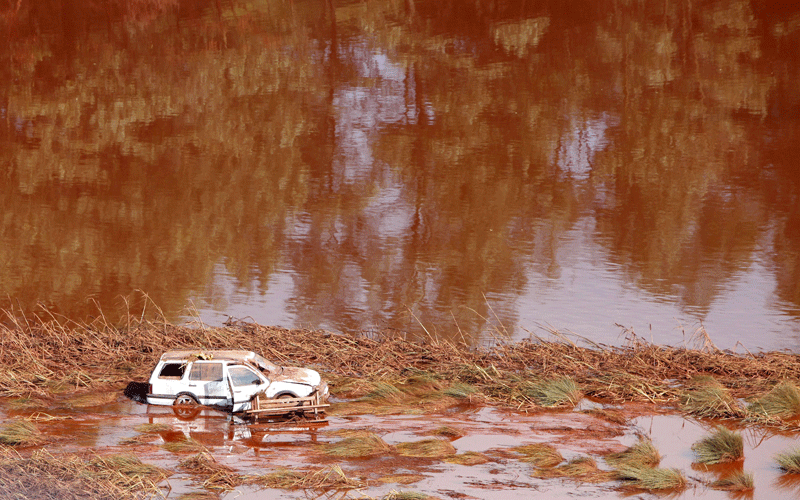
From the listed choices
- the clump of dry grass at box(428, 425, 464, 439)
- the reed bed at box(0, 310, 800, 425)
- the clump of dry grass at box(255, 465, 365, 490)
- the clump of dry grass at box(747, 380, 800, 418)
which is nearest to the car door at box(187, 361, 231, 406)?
the reed bed at box(0, 310, 800, 425)

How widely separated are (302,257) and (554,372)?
1511cm

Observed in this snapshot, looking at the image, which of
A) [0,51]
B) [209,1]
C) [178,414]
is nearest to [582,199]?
[178,414]

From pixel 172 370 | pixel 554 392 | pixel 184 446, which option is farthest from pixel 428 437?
pixel 172 370

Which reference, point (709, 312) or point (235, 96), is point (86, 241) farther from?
point (709, 312)

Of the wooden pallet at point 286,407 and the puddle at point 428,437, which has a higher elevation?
the wooden pallet at point 286,407

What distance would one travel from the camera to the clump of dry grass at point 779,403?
19.4 metres

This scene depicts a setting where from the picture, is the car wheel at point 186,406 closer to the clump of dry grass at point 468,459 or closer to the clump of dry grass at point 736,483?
the clump of dry grass at point 468,459

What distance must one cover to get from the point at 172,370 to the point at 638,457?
8985 millimetres

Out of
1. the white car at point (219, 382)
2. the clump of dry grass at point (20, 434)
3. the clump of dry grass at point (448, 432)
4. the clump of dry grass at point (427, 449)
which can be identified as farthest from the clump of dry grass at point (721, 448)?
the clump of dry grass at point (20, 434)

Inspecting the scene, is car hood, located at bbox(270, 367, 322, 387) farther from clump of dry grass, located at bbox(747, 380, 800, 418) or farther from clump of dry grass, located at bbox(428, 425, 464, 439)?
clump of dry grass, located at bbox(747, 380, 800, 418)

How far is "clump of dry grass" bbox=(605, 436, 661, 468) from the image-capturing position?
55.4ft

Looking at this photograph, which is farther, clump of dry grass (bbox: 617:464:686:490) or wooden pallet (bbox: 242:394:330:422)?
wooden pallet (bbox: 242:394:330:422)

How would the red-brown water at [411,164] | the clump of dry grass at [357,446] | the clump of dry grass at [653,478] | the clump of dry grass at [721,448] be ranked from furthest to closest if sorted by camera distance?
the red-brown water at [411,164] < the clump of dry grass at [721,448] < the clump of dry grass at [357,446] < the clump of dry grass at [653,478]

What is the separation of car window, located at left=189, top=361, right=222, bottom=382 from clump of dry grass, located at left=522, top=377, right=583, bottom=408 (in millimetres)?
6314
